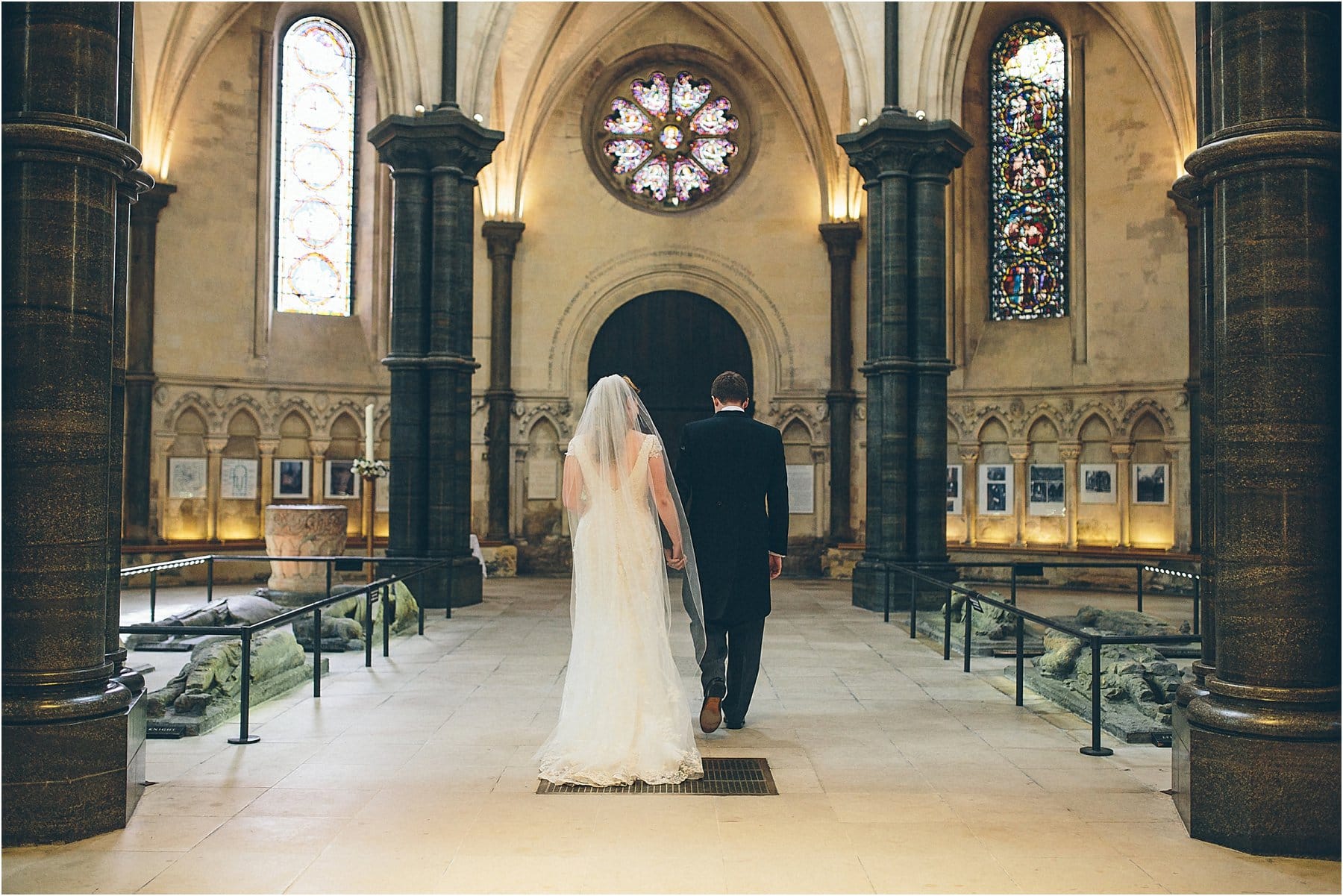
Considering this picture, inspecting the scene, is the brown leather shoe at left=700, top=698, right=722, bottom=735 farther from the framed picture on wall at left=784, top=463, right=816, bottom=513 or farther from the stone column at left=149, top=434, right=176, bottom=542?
the stone column at left=149, top=434, right=176, bottom=542

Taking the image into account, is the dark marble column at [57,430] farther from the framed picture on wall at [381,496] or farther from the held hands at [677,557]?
the framed picture on wall at [381,496]

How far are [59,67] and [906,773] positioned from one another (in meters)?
4.66

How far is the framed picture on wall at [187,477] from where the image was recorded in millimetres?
16750

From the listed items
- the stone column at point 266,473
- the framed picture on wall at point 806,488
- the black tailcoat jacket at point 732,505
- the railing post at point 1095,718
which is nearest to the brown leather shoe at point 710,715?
the black tailcoat jacket at point 732,505

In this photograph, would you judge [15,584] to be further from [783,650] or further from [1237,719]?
[783,650]

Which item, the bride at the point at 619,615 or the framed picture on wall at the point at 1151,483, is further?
the framed picture on wall at the point at 1151,483

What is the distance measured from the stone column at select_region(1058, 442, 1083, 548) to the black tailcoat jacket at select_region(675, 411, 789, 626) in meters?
12.0

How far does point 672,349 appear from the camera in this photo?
1892 cm

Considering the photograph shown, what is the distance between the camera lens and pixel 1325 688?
446 centimetres

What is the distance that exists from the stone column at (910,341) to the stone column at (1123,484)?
4485 millimetres

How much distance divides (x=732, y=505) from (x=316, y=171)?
13.8 metres

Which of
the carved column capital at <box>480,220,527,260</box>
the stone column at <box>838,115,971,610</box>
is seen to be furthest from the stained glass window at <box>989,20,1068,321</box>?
the carved column capital at <box>480,220,527,260</box>

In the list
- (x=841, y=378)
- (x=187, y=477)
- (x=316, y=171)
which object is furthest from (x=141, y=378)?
(x=841, y=378)

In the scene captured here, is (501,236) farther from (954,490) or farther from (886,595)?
(886,595)
